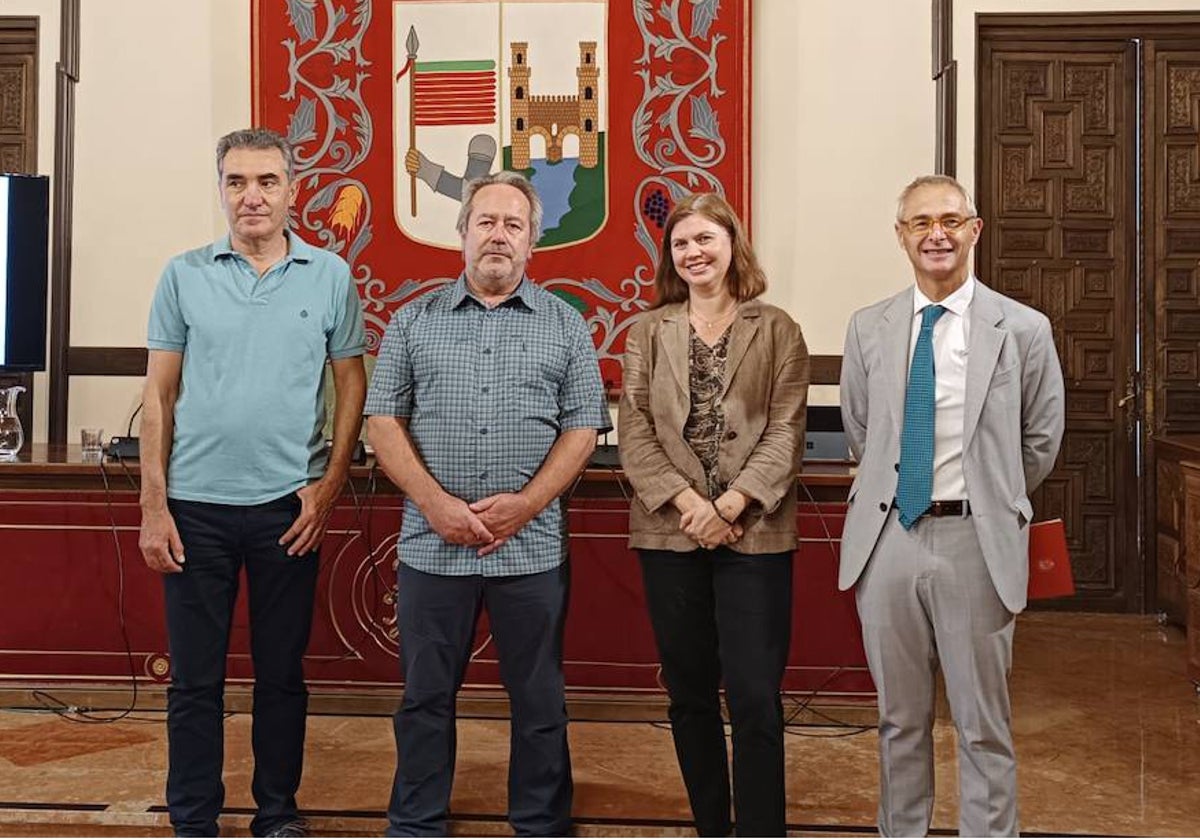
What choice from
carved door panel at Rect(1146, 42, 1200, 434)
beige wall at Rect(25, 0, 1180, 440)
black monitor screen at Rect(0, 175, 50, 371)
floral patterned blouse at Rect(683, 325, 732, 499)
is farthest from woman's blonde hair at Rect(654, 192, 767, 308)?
carved door panel at Rect(1146, 42, 1200, 434)

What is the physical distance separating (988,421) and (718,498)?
575mm

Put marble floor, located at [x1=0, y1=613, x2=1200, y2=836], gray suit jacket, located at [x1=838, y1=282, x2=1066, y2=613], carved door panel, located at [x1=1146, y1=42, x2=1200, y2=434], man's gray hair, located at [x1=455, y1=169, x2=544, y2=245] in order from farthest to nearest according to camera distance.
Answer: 1. carved door panel, located at [x1=1146, y1=42, x2=1200, y2=434]
2. marble floor, located at [x1=0, y1=613, x2=1200, y2=836]
3. man's gray hair, located at [x1=455, y1=169, x2=544, y2=245]
4. gray suit jacket, located at [x1=838, y1=282, x2=1066, y2=613]

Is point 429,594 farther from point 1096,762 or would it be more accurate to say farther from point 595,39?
point 595,39

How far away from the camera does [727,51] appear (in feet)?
15.2

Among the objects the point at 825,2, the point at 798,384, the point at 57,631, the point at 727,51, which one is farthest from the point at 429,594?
the point at 825,2

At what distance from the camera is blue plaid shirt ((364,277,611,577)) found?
2.58m

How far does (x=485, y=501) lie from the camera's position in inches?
100

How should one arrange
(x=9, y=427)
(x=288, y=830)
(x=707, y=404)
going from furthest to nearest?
(x=9, y=427) < (x=288, y=830) < (x=707, y=404)

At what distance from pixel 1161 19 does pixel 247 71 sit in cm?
408

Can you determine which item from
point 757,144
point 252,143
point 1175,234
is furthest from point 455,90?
point 1175,234

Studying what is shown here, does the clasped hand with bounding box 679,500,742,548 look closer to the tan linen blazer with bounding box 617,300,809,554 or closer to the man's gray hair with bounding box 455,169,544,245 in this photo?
the tan linen blazer with bounding box 617,300,809,554

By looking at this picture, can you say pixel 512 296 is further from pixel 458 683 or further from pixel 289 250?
pixel 458 683

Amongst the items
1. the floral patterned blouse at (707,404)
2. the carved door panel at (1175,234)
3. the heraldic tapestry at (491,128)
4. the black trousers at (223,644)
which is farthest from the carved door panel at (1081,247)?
the black trousers at (223,644)

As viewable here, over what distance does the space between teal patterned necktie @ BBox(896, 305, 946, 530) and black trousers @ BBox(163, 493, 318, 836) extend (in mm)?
1382
